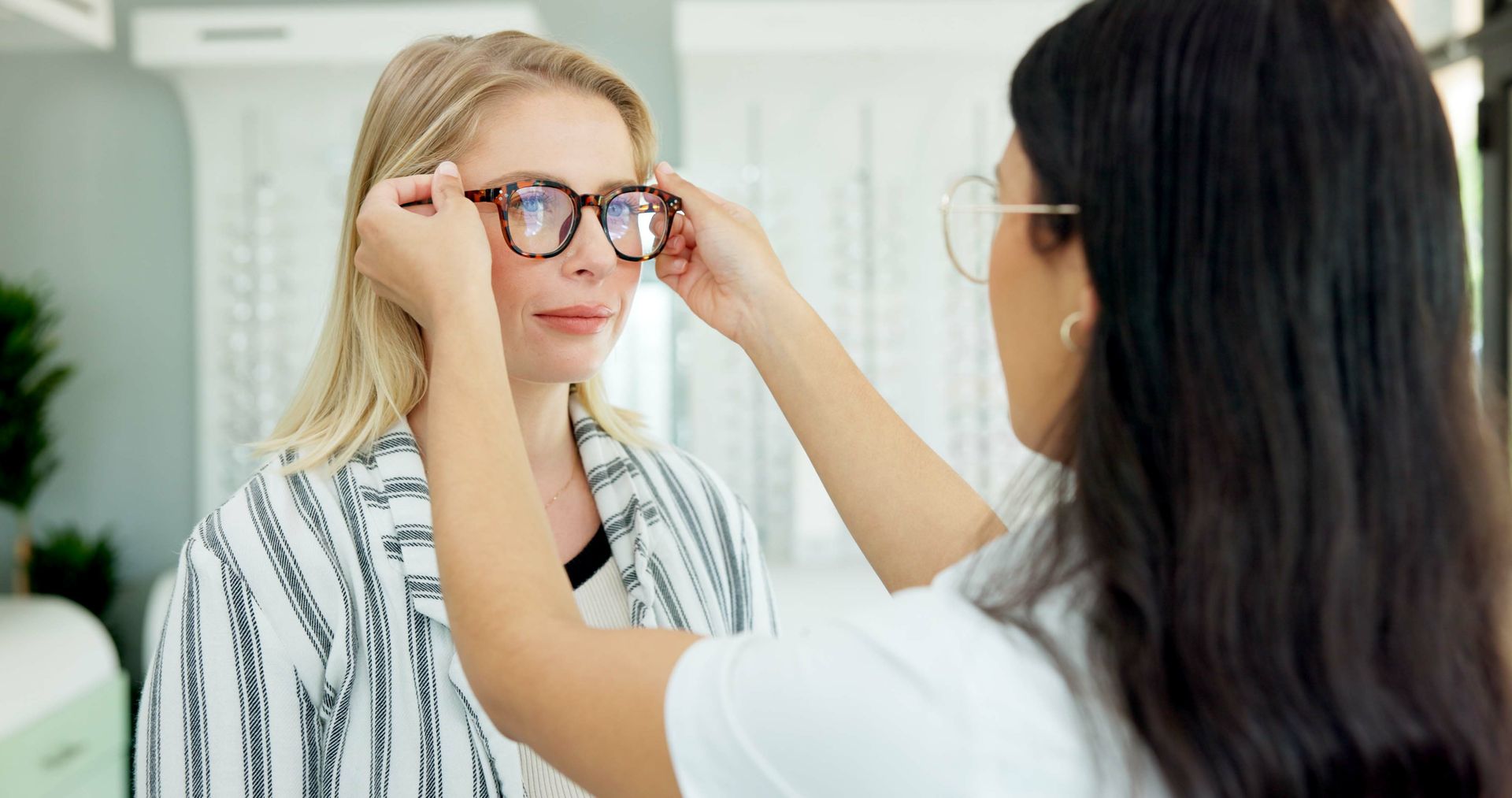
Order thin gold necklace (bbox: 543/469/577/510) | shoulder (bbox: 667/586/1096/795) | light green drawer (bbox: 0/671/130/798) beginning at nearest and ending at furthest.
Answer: shoulder (bbox: 667/586/1096/795) < thin gold necklace (bbox: 543/469/577/510) < light green drawer (bbox: 0/671/130/798)

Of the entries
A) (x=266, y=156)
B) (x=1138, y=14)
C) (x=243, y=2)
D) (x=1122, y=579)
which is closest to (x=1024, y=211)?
(x=1138, y=14)

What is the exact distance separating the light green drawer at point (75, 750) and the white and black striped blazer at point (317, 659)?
1.58 metres

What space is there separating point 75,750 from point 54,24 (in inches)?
69.3

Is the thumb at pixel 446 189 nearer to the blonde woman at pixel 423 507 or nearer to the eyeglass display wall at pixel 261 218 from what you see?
the blonde woman at pixel 423 507

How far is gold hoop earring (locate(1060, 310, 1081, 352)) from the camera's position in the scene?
29.7 inches

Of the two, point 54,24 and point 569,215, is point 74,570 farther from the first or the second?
point 569,215

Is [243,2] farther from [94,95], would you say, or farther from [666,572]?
[666,572]

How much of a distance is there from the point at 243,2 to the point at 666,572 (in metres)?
2.80

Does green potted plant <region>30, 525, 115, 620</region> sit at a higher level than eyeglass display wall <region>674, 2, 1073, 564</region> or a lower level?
lower

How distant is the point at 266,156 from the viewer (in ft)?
9.97

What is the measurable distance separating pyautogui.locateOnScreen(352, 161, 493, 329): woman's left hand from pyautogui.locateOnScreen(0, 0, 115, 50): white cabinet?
2106 mm

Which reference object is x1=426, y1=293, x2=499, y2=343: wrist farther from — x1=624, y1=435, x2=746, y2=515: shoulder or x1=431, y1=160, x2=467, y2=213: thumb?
x1=624, y1=435, x2=746, y2=515: shoulder

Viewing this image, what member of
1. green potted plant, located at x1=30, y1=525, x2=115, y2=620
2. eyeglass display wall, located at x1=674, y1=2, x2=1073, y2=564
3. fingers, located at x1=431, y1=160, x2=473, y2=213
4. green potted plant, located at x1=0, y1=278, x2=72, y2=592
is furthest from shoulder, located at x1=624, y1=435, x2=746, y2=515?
green potted plant, located at x1=30, y1=525, x2=115, y2=620

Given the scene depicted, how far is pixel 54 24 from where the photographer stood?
2.63 m
